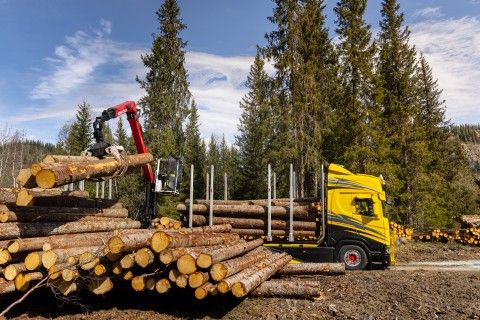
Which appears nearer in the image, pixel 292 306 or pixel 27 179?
pixel 27 179

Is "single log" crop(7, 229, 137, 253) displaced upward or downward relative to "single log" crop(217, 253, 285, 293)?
upward

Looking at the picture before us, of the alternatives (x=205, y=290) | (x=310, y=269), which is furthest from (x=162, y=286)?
(x=310, y=269)

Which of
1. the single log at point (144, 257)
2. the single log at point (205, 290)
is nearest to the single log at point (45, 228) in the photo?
the single log at point (144, 257)

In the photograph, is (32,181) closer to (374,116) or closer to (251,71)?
(374,116)

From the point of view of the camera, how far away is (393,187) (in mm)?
23672

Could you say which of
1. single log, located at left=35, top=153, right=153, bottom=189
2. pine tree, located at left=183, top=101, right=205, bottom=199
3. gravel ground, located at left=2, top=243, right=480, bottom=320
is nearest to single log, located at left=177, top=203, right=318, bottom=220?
single log, located at left=35, top=153, right=153, bottom=189

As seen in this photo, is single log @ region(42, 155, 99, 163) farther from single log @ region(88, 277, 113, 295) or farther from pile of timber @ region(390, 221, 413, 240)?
pile of timber @ region(390, 221, 413, 240)

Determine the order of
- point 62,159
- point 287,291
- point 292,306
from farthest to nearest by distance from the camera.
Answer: point 62,159 → point 287,291 → point 292,306

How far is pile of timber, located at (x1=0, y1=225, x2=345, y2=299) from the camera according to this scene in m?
6.90

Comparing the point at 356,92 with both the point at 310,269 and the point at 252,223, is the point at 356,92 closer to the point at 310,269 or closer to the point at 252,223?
the point at 252,223

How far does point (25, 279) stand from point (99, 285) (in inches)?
49.1

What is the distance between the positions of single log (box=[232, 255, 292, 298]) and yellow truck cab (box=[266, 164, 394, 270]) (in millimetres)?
3055

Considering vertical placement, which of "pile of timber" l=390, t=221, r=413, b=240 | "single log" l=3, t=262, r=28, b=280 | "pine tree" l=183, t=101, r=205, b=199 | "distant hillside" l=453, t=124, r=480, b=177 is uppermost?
"distant hillside" l=453, t=124, r=480, b=177

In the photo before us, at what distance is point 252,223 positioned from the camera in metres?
14.0
